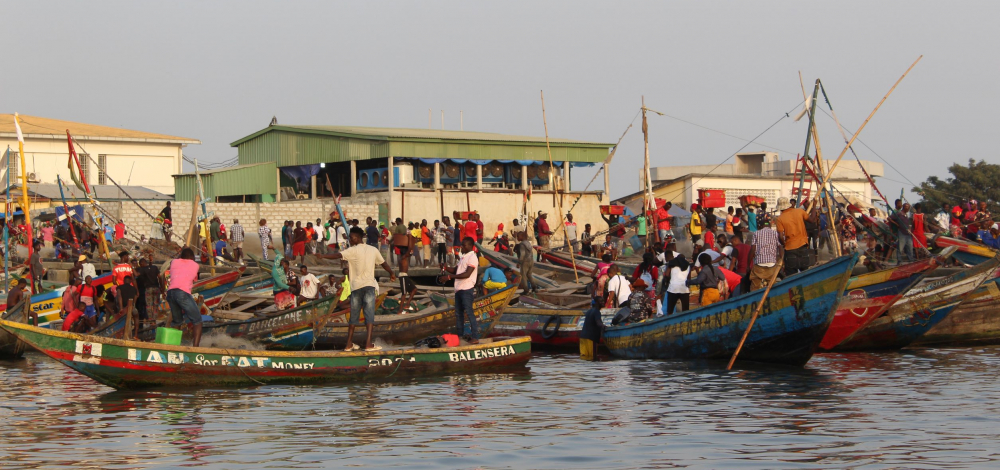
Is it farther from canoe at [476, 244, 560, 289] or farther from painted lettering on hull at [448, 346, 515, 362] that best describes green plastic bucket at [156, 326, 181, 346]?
canoe at [476, 244, 560, 289]

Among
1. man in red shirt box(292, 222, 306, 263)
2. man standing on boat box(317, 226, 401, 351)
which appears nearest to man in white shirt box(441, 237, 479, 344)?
man standing on boat box(317, 226, 401, 351)

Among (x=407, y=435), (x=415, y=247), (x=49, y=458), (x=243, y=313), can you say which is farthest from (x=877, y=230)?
(x=49, y=458)

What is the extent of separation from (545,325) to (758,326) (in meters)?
5.00

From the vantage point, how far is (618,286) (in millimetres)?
18625

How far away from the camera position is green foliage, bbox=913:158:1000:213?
50.9 metres

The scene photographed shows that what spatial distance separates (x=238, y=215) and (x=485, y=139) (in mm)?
9725

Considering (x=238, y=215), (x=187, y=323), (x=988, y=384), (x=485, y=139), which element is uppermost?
(x=485, y=139)

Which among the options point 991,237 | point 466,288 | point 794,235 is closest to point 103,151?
point 466,288

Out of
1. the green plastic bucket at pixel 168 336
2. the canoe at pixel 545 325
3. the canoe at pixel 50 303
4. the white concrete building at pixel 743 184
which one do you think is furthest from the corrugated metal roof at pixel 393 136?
the green plastic bucket at pixel 168 336

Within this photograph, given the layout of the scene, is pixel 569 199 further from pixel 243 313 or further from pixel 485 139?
pixel 243 313

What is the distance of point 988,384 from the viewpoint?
1347 centimetres

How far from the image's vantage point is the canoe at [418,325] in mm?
17312

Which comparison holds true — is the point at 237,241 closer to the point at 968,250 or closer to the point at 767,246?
the point at 767,246

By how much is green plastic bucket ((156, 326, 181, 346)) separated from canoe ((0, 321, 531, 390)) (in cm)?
37
